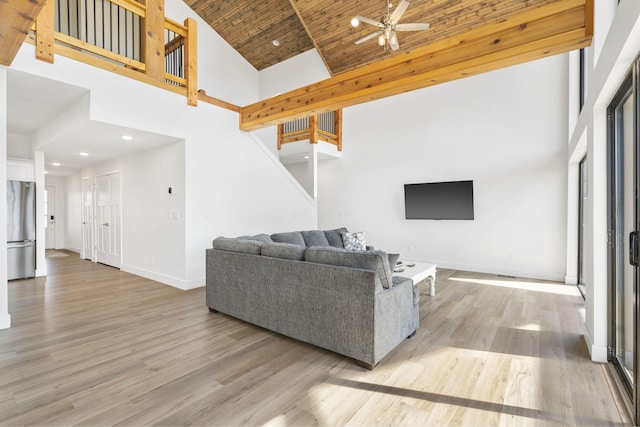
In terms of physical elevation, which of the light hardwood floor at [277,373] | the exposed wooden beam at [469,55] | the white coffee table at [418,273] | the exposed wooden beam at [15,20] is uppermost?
the exposed wooden beam at [469,55]

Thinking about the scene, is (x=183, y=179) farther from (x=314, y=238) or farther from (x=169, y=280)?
(x=314, y=238)

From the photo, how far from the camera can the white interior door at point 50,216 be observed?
8508mm

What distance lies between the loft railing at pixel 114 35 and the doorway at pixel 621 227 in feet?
15.5

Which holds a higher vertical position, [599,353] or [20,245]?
[20,245]

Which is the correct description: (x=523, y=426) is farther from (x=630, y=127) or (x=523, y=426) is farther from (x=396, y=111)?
(x=396, y=111)

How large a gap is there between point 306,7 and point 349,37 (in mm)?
1116

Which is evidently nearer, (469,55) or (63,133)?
(469,55)

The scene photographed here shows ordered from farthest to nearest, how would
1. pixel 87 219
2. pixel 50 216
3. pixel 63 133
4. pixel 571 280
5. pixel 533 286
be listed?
pixel 50 216, pixel 87 219, pixel 571 280, pixel 533 286, pixel 63 133

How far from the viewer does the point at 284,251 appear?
8.96ft

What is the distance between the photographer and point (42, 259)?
527 cm

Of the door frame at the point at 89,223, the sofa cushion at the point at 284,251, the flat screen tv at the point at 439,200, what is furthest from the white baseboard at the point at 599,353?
the door frame at the point at 89,223

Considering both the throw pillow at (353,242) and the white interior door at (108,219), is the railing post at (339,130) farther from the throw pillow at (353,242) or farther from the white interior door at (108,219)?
the white interior door at (108,219)

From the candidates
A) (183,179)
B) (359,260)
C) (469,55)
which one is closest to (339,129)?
(183,179)

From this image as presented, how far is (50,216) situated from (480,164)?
11252 mm
